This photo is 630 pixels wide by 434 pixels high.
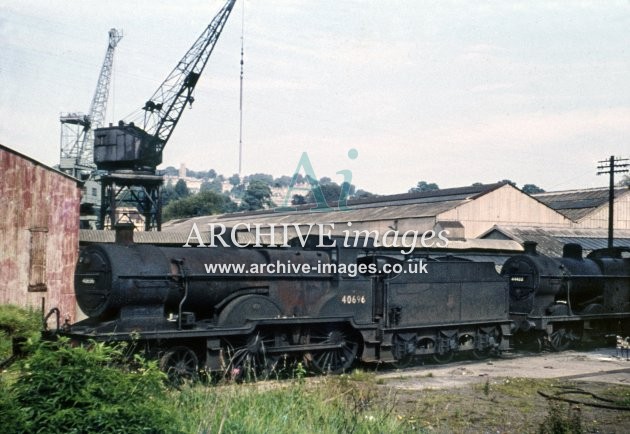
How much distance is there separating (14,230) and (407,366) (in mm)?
12148

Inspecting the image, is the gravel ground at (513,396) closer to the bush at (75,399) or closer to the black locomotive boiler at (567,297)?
the black locomotive boiler at (567,297)

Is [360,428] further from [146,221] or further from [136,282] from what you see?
[146,221]

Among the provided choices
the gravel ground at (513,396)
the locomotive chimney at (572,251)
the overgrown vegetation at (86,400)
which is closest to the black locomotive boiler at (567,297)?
the locomotive chimney at (572,251)

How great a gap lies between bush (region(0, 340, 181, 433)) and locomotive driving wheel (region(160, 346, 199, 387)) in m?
6.08

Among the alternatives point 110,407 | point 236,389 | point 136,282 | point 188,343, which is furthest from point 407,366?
point 110,407

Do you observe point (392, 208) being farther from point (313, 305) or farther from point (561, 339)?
point (313, 305)

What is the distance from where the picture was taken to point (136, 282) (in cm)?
1170

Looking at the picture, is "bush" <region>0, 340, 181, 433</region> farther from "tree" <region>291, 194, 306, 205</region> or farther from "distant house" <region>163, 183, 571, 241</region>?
"tree" <region>291, 194, 306, 205</region>

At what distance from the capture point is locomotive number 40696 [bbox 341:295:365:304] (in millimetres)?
14609

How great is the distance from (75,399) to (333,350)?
9371mm

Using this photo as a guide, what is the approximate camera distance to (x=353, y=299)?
14773mm

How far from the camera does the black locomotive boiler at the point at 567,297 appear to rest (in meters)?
18.9

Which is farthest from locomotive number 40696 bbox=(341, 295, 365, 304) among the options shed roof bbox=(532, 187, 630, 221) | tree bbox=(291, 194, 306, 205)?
tree bbox=(291, 194, 306, 205)

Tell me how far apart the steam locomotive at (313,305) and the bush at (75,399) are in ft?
10.6
